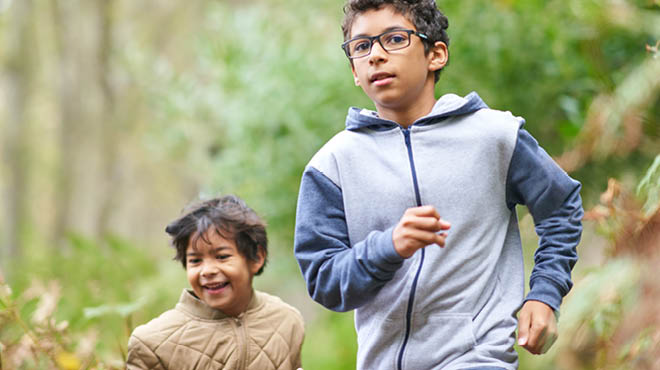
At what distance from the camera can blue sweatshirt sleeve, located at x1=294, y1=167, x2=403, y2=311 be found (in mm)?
2320

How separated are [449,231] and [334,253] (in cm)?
35

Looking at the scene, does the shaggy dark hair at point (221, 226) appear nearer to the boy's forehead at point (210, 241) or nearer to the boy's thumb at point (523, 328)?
the boy's forehead at point (210, 241)

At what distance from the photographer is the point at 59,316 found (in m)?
4.09

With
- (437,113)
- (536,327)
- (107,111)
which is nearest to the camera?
(536,327)

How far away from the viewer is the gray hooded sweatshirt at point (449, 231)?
245 cm

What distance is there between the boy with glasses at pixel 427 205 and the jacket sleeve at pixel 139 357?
708mm

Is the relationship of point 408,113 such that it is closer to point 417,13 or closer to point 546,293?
point 417,13

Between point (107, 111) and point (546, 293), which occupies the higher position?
point (107, 111)

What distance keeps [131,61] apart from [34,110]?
48.2 ft

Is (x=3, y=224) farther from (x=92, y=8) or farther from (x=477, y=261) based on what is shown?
(x=477, y=261)

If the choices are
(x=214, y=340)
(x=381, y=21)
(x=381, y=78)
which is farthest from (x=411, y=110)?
(x=214, y=340)

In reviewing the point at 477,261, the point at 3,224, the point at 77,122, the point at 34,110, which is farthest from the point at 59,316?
the point at 34,110

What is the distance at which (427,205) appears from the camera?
7.91ft

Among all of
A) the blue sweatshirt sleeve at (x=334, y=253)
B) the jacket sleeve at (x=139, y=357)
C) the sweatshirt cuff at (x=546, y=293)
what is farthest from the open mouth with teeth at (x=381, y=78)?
the jacket sleeve at (x=139, y=357)
